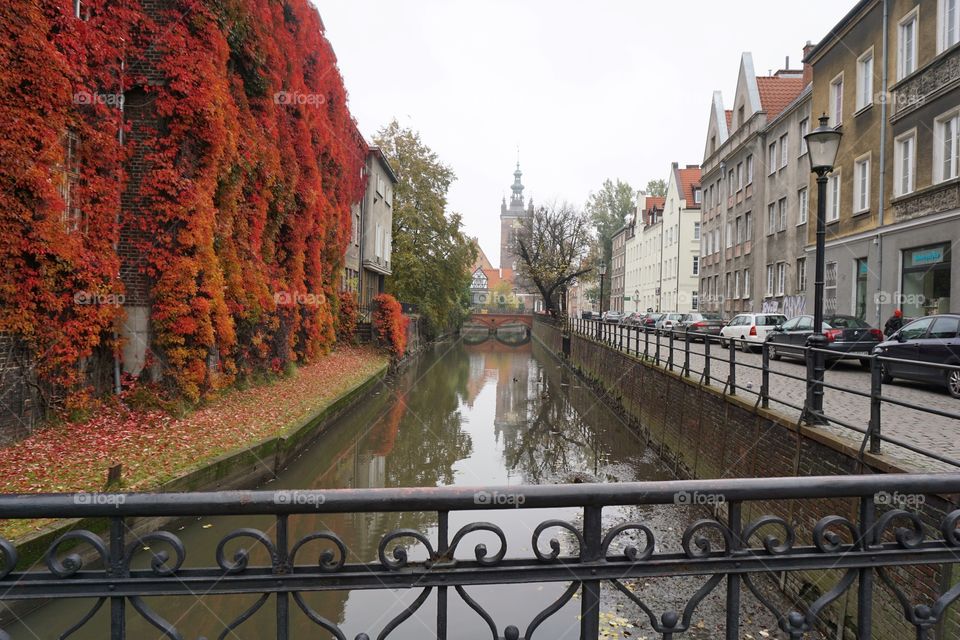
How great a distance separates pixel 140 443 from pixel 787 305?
2779cm

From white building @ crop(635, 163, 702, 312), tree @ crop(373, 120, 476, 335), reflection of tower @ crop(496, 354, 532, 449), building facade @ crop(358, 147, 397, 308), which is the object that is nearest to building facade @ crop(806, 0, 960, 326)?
reflection of tower @ crop(496, 354, 532, 449)

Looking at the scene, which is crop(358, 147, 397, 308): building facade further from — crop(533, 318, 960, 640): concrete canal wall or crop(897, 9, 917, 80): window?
crop(897, 9, 917, 80): window

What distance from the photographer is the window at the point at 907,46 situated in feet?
55.0

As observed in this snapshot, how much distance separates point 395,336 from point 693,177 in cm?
4007

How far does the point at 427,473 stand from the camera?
12.5 m

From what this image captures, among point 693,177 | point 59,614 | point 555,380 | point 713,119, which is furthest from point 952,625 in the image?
point 693,177

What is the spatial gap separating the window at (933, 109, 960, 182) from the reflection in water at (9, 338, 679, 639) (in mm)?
10935

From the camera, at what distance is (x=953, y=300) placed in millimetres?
15117

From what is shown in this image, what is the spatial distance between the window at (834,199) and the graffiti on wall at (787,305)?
494 centimetres

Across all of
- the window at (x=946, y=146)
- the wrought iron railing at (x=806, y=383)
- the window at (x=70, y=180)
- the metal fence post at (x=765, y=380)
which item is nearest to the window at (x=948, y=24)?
the window at (x=946, y=146)

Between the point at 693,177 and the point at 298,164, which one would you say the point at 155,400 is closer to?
the point at 298,164

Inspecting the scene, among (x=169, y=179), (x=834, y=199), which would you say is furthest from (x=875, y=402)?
(x=834, y=199)

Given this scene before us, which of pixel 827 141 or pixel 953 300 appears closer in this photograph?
pixel 827 141

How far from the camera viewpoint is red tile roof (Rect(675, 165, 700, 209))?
5441 centimetres
